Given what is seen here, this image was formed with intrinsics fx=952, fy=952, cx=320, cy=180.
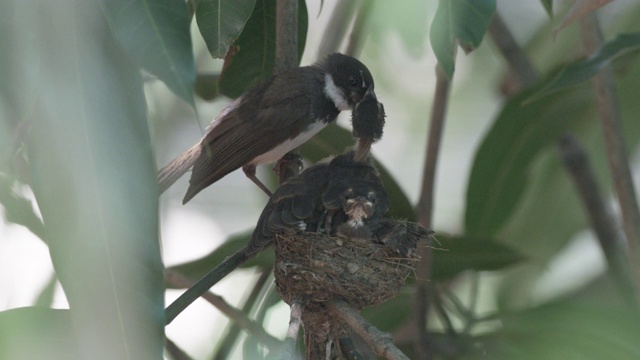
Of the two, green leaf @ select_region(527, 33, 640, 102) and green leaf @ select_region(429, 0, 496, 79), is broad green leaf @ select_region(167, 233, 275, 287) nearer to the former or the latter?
green leaf @ select_region(527, 33, 640, 102)

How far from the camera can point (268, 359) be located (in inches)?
104

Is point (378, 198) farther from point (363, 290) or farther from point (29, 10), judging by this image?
point (29, 10)

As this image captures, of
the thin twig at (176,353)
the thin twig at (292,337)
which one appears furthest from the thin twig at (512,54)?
the thin twig at (292,337)

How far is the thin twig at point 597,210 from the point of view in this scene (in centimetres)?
450

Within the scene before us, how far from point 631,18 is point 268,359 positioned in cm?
365

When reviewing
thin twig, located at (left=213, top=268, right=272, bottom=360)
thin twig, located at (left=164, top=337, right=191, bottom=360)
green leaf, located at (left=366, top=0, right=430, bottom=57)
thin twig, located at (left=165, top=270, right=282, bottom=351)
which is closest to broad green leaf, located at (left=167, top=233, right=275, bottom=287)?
thin twig, located at (left=213, top=268, right=272, bottom=360)

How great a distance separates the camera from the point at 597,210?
4.69 metres

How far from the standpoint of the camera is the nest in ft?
10.8

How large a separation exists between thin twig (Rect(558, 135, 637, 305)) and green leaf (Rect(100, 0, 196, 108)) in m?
2.84

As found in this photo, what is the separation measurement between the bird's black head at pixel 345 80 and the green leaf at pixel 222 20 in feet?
5.61

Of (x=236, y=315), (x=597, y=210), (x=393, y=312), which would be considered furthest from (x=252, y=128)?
(x=597, y=210)

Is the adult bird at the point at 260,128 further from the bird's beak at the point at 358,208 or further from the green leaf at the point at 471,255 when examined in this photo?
the green leaf at the point at 471,255

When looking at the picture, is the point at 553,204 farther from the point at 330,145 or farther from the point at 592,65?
the point at 592,65

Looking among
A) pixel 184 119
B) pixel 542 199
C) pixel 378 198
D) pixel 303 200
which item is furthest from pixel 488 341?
pixel 184 119
